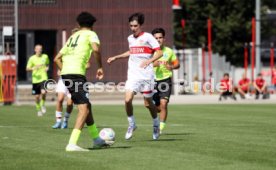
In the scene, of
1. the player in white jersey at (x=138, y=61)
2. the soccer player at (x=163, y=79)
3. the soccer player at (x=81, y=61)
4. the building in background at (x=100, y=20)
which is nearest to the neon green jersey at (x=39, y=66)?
the soccer player at (x=163, y=79)

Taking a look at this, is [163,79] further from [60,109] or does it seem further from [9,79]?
[9,79]

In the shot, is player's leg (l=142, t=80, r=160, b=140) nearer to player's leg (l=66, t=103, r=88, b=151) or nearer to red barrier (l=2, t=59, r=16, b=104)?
player's leg (l=66, t=103, r=88, b=151)

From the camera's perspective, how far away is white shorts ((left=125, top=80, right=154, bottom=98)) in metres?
16.1

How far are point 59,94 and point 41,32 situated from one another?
91.0 feet

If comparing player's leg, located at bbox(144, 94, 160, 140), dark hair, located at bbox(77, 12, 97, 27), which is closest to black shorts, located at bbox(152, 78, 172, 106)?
player's leg, located at bbox(144, 94, 160, 140)

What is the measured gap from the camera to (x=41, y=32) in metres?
48.2

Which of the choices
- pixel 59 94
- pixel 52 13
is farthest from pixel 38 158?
pixel 52 13

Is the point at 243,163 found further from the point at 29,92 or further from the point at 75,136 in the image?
the point at 29,92

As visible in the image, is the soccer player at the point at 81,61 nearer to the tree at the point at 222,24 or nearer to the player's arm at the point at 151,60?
the player's arm at the point at 151,60

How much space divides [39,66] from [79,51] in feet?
47.5

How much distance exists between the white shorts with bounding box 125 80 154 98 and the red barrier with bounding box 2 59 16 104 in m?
21.4

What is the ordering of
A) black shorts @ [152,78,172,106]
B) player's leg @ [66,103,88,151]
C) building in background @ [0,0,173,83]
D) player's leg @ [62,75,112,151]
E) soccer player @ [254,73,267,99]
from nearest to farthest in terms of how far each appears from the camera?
1. player's leg @ [66,103,88,151]
2. player's leg @ [62,75,112,151]
3. black shorts @ [152,78,172,106]
4. soccer player @ [254,73,267,99]
5. building in background @ [0,0,173,83]

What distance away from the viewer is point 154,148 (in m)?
14.0

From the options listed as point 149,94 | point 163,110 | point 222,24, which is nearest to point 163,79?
point 163,110
